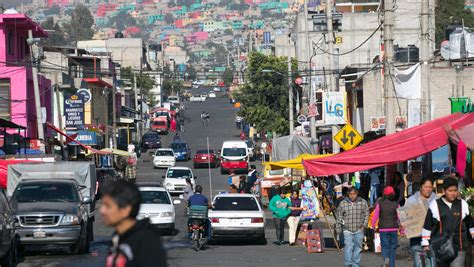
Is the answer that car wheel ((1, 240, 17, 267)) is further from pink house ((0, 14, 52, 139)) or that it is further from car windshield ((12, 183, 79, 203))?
pink house ((0, 14, 52, 139))

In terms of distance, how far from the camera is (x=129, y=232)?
817cm

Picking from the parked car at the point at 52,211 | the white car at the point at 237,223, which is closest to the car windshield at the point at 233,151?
the white car at the point at 237,223

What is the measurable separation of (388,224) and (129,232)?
13331 mm

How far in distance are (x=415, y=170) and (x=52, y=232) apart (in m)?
10.9

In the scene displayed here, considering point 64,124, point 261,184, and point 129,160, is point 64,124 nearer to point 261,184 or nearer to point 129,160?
Answer: point 129,160

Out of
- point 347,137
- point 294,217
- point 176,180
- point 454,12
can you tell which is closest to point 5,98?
point 176,180

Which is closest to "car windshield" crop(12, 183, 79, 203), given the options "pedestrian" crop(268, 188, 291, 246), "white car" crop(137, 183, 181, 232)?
"white car" crop(137, 183, 181, 232)

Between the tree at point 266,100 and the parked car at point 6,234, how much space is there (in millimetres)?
68551

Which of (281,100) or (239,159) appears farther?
(281,100)

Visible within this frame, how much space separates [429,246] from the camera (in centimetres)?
1534

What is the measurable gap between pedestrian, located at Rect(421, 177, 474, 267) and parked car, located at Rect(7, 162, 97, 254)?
12.6 meters

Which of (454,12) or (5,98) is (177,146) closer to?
(5,98)

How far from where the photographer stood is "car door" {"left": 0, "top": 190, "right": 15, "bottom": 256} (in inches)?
867

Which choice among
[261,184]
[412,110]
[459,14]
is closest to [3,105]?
[261,184]
